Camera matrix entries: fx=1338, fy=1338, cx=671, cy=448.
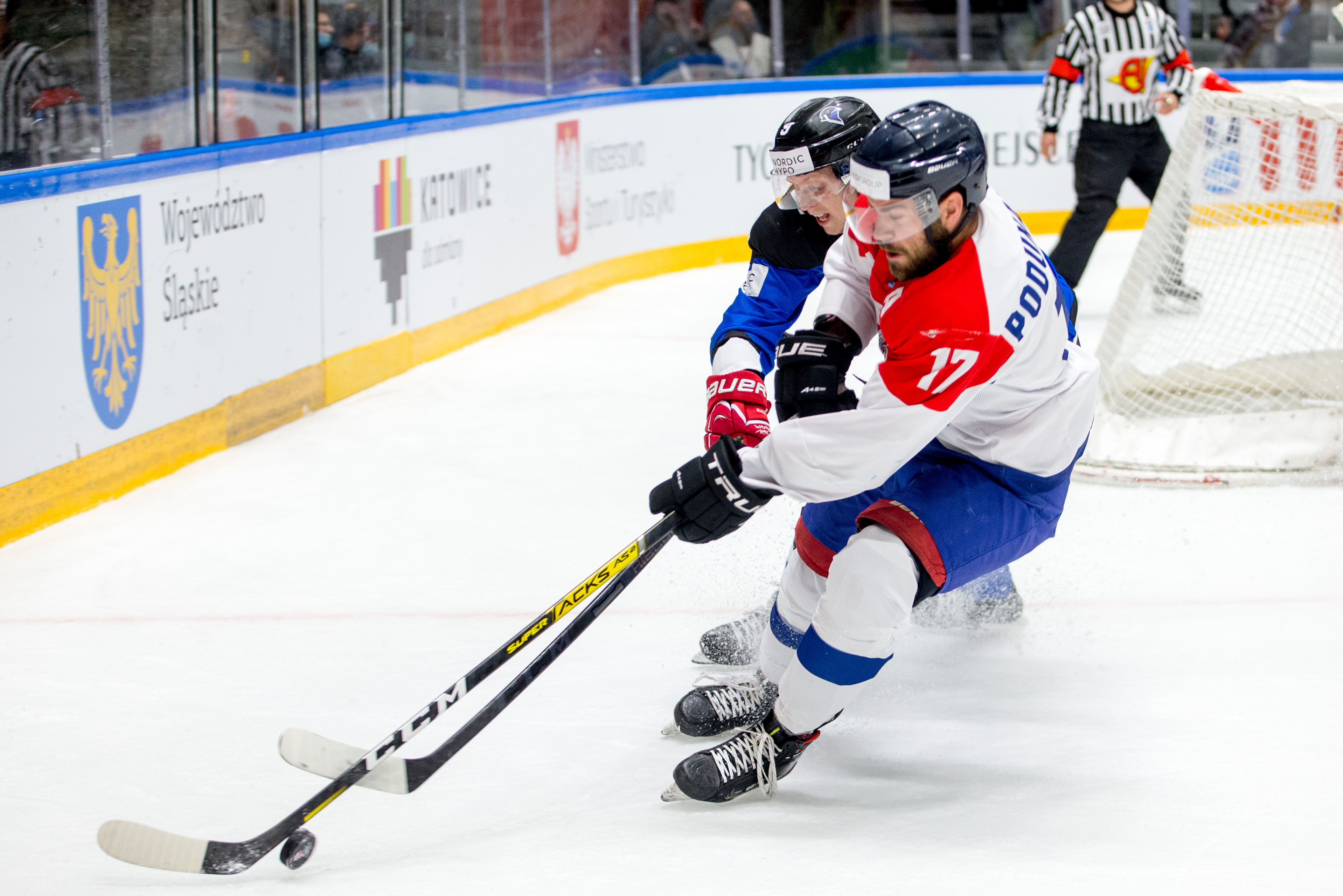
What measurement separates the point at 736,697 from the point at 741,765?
9.3 inches

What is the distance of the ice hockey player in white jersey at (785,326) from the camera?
2006 millimetres

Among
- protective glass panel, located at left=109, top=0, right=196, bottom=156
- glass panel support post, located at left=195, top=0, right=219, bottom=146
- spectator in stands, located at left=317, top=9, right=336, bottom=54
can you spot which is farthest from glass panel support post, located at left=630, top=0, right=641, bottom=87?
protective glass panel, located at left=109, top=0, right=196, bottom=156

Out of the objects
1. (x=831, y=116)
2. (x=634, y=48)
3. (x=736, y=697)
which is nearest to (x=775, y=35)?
(x=634, y=48)

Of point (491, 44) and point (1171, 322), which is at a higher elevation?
point (491, 44)

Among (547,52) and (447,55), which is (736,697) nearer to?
(447,55)

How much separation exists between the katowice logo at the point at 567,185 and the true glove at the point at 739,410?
366cm

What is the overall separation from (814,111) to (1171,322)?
1866 millimetres

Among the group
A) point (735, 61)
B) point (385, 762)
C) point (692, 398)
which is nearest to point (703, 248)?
point (735, 61)

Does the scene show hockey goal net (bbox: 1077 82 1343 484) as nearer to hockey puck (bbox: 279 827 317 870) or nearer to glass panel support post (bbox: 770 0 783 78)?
hockey puck (bbox: 279 827 317 870)

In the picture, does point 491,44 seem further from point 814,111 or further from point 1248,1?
point 1248,1

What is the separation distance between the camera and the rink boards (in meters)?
3.00

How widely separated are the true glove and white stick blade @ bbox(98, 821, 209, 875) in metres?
0.94

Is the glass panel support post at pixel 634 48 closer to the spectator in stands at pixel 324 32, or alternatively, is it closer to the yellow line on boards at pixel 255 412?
the yellow line on boards at pixel 255 412

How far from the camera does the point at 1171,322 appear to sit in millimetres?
3537
